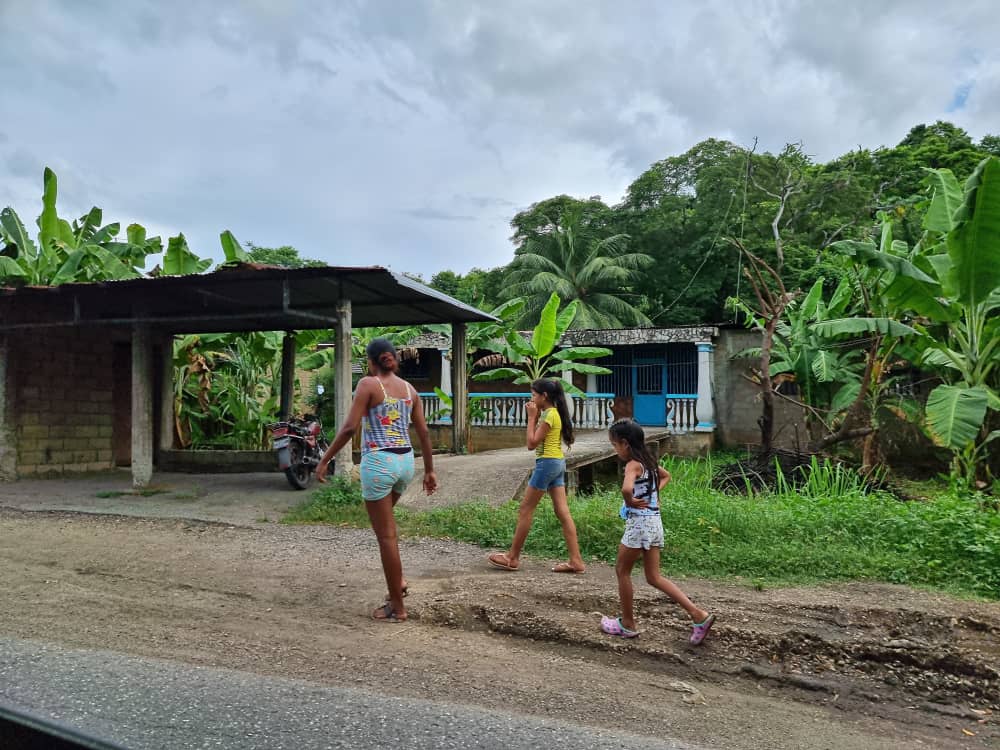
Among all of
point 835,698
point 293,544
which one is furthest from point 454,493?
point 835,698

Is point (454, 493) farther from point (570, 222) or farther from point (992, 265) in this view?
point (570, 222)

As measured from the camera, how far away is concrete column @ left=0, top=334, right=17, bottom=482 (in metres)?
10.0

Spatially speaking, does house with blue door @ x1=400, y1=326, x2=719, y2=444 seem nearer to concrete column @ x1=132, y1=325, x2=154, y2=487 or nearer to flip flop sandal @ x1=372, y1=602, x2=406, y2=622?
concrete column @ x1=132, y1=325, x2=154, y2=487

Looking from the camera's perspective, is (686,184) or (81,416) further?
(686,184)

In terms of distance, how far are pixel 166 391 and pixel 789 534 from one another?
34.7 ft

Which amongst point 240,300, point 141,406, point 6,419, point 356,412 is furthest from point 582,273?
Answer: point 356,412

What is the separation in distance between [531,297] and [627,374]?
27.8 ft

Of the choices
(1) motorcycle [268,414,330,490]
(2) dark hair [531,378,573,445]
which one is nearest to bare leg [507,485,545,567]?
(2) dark hair [531,378,573,445]

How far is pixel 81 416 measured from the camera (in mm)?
11211

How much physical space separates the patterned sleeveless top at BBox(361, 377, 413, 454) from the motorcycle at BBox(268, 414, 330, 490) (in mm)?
5101

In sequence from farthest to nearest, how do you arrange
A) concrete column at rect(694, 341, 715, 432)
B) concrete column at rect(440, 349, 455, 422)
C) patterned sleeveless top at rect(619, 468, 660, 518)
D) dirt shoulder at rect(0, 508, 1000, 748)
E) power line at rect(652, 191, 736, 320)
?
power line at rect(652, 191, 736, 320) → concrete column at rect(440, 349, 455, 422) → concrete column at rect(694, 341, 715, 432) → patterned sleeveless top at rect(619, 468, 660, 518) → dirt shoulder at rect(0, 508, 1000, 748)

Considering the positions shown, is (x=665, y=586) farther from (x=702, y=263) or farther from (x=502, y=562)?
(x=702, y=263)

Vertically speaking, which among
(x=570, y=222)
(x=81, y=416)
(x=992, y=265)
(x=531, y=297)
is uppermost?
(x=570, y=222)

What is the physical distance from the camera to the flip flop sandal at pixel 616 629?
13.3 feet
